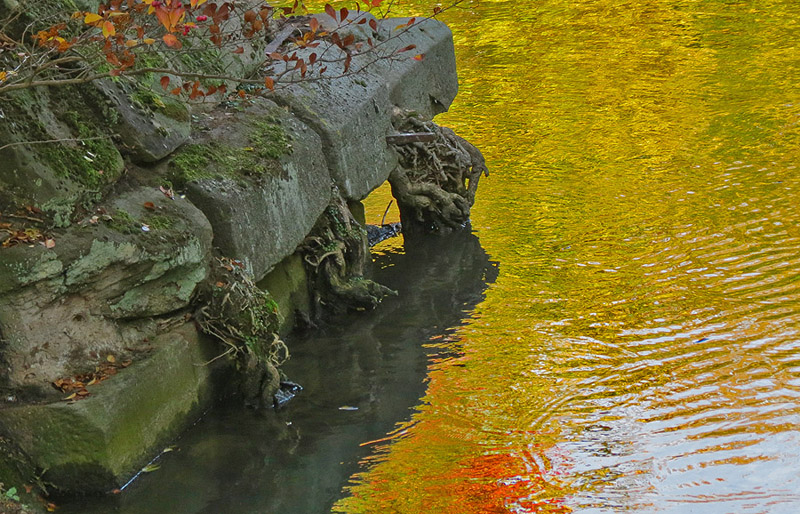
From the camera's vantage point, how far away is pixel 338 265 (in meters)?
5.75

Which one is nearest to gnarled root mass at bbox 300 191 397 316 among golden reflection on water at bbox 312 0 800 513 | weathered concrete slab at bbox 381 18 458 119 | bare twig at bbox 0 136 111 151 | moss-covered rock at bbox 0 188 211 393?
golden reflection on water at bbox 312 0 800 513

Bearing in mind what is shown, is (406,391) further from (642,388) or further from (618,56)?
(618,56)

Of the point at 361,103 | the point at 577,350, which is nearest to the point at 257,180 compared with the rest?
the point at 361,103

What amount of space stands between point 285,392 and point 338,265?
1.13m

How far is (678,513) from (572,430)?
721 mm

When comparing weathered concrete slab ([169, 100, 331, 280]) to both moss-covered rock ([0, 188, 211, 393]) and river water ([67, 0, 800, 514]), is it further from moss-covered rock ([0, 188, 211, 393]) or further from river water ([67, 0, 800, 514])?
river water ([67, 0, 800, 514])

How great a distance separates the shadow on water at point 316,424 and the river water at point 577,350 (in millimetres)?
12

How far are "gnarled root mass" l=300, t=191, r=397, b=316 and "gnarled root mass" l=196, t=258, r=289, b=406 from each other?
3.18 feet

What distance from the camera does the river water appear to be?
389 cm

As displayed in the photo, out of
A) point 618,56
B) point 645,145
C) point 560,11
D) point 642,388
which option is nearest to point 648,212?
point 645,145

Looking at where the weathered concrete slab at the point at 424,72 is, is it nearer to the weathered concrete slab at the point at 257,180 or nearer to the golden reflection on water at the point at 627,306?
the golden reflection on water at the point at 627,306

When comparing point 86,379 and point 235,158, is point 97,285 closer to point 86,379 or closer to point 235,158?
point 86,379

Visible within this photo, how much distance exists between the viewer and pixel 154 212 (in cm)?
444

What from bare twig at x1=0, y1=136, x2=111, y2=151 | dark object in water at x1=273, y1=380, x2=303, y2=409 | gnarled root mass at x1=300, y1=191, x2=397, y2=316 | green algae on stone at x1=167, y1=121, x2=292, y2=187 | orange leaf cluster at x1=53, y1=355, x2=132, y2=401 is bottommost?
dark object in water at x1=273, y1=380, x2=303, y2=409
